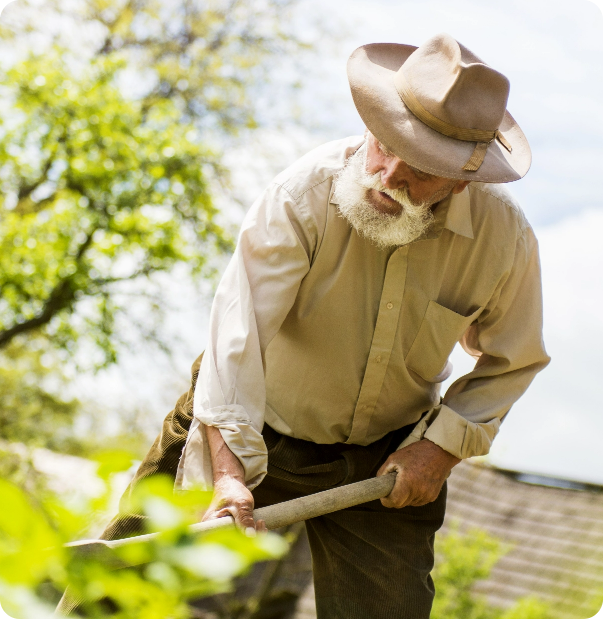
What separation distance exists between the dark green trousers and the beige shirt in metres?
0.07

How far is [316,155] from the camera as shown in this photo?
2.49 metres

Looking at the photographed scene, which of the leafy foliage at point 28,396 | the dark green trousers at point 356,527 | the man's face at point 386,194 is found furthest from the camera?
the leafy foliage at point 28,396

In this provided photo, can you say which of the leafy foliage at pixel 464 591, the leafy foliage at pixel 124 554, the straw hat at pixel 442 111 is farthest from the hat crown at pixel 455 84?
the leafy foliage at pixel 464 591

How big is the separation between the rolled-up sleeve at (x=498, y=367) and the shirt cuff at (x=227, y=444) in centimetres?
68

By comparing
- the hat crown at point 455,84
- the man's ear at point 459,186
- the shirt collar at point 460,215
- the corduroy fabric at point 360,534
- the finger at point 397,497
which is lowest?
the corduroy fabric at point 360,534

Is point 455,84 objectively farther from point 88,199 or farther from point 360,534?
point 88,199

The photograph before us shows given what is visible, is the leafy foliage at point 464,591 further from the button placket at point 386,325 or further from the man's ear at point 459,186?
Result: the man's ear at point 459,186

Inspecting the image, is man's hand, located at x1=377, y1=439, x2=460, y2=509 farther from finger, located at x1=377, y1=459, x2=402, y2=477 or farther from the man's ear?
the man's ear

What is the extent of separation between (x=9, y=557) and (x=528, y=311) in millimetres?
2264

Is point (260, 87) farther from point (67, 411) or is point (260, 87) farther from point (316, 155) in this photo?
point (316, 155)

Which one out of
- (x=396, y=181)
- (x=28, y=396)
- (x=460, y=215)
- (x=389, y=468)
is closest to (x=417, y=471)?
(x=389, y=468)

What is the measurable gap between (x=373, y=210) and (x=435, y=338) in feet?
1.73

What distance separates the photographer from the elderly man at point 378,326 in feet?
7.21

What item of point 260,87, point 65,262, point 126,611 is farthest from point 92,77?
point 126,611
